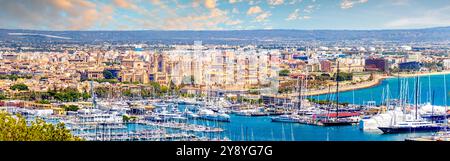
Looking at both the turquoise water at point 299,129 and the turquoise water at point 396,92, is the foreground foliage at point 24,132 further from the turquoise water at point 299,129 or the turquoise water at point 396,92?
the turquoise water at point 396,92

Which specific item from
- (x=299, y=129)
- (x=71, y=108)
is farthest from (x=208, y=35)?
(x=71, y=108)

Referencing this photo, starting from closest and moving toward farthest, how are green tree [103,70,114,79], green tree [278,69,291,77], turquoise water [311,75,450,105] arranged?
green tree [103,70,114,79] → turquoise water [311,75,450,105] → green tree [278,69,291,77]

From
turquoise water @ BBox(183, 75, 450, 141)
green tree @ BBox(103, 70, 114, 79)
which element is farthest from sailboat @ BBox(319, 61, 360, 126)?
green tree @ BBox(103, 70, 114, 79)

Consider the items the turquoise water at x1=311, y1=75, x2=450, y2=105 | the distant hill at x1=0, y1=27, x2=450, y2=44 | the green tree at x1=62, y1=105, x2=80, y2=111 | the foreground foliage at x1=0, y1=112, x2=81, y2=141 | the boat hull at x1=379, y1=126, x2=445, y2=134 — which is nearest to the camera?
the foreground foliage at x1=0, y1=112, x2=81, y2=141

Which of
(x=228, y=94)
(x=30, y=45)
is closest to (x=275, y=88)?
(x=228, y=94)

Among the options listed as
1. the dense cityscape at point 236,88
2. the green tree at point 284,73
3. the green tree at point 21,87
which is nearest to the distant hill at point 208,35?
the dense cityscape at point 236,88

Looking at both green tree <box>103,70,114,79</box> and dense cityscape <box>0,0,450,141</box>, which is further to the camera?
green tree <box>103,70,114,79</box>

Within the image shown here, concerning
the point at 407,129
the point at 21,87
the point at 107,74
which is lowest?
the point at 407,129

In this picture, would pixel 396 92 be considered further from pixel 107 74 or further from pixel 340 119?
pixel 107 74

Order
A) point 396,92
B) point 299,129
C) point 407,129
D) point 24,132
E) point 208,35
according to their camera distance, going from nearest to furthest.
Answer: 1. point 24,132
2. point 208,35
3. point 407,129
4. point 299,129
5. point 396,92

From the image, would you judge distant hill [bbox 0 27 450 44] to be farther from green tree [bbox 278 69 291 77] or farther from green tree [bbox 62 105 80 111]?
green tree [bbox 278 69 291 77]
